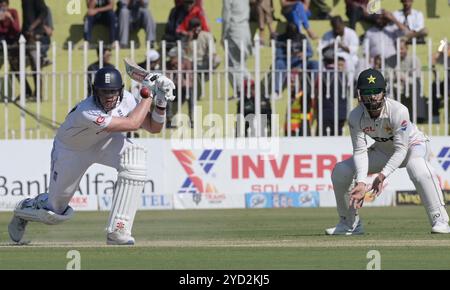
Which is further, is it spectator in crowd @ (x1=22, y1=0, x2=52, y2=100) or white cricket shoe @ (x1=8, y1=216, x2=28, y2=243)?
spectator in crowd @ (x1=22, y1=0, x2=52, y2=100)

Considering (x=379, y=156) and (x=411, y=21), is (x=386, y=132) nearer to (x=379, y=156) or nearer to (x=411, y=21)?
(x=379, y=156)

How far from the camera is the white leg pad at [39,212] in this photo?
11711 mm

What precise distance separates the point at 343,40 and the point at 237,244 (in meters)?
9.50

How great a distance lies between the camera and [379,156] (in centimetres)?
1276

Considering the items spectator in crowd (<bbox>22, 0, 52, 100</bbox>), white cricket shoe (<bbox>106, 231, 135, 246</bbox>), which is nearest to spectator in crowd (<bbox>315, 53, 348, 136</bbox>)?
spectator in crowd (<bbox>22, 0, 52, 100</bbox>)

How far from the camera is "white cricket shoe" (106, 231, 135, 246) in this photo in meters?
11.4

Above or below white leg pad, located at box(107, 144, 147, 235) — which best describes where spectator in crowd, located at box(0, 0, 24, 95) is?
above

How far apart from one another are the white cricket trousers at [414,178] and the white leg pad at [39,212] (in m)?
2.66

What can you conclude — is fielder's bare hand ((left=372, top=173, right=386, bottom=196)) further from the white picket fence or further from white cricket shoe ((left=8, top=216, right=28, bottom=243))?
the white picket fence

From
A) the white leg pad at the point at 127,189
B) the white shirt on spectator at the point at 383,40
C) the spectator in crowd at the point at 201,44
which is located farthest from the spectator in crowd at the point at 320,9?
the white leg pad at the point at 127,189

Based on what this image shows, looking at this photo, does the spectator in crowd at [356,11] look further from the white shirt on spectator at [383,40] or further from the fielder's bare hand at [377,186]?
the fielder's bare hand at [377,186]

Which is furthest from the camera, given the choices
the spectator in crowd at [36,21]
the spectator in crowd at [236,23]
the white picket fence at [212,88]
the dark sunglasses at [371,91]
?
the spectator in crowd at [36,21]

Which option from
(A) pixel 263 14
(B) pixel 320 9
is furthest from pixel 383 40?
(B) pixel 320 9

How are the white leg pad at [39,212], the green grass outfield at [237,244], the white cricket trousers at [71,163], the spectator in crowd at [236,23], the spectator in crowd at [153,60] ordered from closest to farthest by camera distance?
the green grass outfield at [237,244]
the white cricket trousers at [71,163]
the white leg pad at [39,212]
the spectator in crowd at [153,60]
the spectator in crowd at [236,23]
